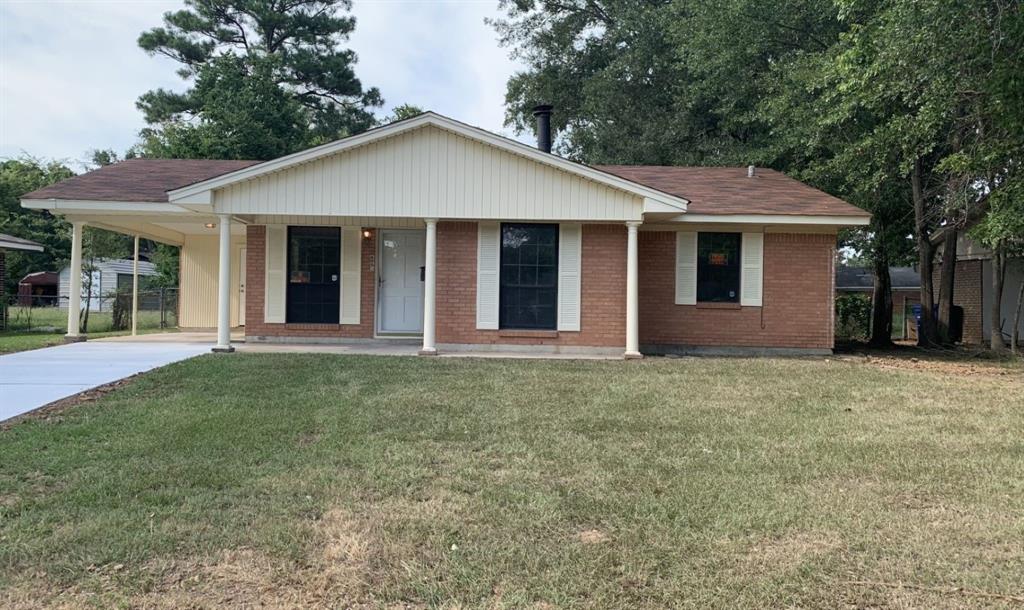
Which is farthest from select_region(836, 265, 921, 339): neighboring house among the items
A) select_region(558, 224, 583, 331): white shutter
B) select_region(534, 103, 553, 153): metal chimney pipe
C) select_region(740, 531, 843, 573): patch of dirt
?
select_region(740, 531, 843, 573): patch of dirt

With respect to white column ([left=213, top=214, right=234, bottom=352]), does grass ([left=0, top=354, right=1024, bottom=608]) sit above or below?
below

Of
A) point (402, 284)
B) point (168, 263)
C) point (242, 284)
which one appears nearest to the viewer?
point (402, 284)

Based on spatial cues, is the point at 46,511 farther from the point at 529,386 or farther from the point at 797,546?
the point at 529,386

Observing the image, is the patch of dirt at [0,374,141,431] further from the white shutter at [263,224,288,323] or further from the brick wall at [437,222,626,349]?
the brick wall at [437,222,626,349]

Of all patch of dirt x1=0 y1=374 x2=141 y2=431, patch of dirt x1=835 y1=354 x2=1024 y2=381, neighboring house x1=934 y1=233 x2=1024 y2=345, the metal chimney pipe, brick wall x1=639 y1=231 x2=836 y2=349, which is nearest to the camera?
patch of dirt x1=0 y1=374 x2=141 y2=431

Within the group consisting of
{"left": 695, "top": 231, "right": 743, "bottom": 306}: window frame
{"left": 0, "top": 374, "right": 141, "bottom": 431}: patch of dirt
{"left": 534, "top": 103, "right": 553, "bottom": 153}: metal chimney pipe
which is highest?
{"left": 534, "top": 103, "right": 553, "bottom": 153}: metal chimney pipe

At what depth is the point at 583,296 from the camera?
37.9 feet

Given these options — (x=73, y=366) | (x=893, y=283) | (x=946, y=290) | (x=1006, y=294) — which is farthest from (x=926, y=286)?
(x=893, y=283)

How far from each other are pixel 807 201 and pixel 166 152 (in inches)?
836

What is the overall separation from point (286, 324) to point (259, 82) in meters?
17.9

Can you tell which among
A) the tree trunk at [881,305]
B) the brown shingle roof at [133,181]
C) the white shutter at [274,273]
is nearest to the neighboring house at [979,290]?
the tree trunk at [881,305]

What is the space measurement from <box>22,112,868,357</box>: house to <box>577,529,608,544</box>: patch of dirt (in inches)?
294

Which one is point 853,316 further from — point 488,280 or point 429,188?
point 429,188

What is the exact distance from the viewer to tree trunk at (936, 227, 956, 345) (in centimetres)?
1503
